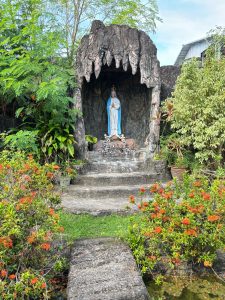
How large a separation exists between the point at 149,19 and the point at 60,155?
9.65 meters

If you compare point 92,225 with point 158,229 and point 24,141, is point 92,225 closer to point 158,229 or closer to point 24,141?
point 158,229

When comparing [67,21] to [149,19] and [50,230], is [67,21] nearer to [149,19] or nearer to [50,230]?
[149,19]

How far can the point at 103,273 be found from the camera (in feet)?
11.5

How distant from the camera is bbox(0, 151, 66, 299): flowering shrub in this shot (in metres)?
3.02

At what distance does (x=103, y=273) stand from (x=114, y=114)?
685cm

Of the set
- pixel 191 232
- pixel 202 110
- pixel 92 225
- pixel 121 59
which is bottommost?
pixel 92 225

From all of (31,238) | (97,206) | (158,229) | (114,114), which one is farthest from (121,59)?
(31,238)

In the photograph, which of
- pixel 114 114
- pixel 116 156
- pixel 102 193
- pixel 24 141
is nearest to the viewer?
pixel 102 193

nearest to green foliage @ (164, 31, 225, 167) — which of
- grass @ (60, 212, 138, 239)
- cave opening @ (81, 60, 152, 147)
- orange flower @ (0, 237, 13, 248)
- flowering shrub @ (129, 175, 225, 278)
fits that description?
cave opening @ (81, 60, 152, 147)

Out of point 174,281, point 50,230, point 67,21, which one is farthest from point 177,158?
point 67,21

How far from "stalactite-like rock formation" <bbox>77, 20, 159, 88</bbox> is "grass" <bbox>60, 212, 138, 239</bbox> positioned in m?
4.05

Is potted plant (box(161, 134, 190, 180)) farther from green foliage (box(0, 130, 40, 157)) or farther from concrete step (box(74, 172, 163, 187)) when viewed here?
green foliage (box(0, 130, 40, 157))

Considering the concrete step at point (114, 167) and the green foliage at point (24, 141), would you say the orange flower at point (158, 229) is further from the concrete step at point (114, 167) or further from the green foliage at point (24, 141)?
the concrete step at point (114, 167)

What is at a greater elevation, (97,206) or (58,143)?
(58,143)
